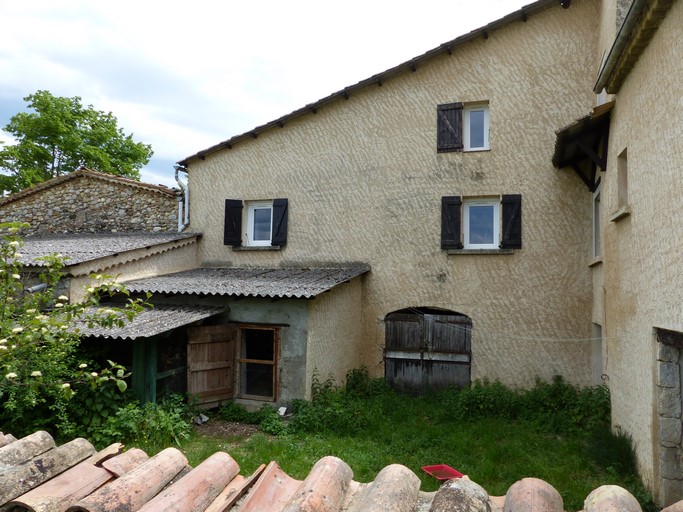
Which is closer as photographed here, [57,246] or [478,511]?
[478,511]

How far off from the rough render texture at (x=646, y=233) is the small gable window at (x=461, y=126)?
137 inches

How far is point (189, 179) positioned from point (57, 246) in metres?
3.54

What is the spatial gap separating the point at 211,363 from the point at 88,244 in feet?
15.6

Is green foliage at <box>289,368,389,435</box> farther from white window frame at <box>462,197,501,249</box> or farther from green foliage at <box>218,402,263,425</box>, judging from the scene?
white window frame at <box>462,197,501,249</box>

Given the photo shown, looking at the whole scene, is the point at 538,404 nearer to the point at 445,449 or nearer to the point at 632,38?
the point at 445,449

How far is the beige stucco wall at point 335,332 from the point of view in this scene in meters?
8.83

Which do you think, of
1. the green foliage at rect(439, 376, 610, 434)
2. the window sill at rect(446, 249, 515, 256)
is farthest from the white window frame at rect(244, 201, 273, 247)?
the green foliage at rect(439, 376, 610, 434)

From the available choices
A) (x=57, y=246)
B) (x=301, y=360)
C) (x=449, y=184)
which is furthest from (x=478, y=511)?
(x=57, y=246)

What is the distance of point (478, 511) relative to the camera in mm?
2074

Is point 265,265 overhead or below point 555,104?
below

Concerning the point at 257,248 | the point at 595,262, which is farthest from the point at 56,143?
the point at 595,262

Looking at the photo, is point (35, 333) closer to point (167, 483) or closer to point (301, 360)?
point (167, 483)

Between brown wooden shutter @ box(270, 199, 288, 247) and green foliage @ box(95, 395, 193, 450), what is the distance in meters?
4.88

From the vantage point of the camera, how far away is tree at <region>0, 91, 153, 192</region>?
22281mm
